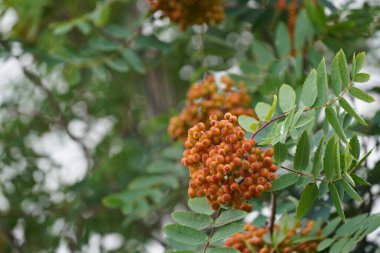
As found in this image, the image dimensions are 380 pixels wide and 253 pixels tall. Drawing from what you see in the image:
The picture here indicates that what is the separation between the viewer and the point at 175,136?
1.90 meters

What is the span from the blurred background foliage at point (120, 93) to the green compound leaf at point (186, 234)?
42 cm

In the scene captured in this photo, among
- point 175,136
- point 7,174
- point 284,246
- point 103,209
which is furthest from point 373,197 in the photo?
point 7,174

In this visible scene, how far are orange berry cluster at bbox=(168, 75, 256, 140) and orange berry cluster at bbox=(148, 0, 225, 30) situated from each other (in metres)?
0.19

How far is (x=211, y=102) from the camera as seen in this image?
1.76 metres

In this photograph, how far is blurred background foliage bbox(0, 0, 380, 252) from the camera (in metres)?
1.91

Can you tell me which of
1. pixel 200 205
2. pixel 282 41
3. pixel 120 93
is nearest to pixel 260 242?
pixel 200 205

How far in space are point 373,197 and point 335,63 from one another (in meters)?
0.68

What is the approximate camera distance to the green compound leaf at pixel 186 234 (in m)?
1.27

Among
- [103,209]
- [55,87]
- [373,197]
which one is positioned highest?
[373,197]

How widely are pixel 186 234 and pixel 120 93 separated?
192cm

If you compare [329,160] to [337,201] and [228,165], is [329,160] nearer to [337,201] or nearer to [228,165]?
[337,201]

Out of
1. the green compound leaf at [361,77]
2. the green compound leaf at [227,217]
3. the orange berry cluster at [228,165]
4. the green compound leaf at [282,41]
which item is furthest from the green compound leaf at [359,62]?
the green compound leaf at [282,41]

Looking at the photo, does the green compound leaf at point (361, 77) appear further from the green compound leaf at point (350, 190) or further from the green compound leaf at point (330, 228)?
the green compound leaf at point (330, 228)

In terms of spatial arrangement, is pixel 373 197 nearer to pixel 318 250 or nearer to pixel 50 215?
pixel 318 250
